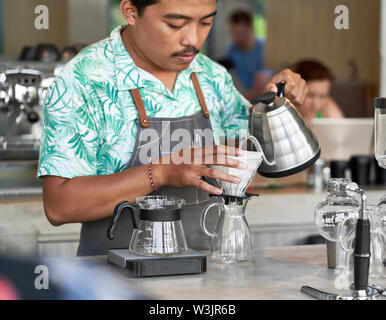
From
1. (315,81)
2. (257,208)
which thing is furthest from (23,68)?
(315,81)

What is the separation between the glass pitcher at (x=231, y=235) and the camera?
72.6 inches

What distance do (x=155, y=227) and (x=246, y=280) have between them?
0.82 feet

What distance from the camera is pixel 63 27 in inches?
262

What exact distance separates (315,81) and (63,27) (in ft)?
9.31

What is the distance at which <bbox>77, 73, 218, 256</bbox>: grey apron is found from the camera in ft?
7.02

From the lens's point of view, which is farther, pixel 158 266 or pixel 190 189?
pixel 190 189

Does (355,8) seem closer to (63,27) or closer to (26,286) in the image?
(63,27)


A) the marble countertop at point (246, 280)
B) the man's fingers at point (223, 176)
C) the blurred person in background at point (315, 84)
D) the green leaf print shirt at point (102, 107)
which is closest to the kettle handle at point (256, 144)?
the man's fingers at point (223, 176)

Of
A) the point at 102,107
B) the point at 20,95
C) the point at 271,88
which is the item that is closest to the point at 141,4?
the point at 102,107

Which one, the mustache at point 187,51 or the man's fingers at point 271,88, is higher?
the mustache at point 187,51

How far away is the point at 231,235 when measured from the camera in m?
1.85

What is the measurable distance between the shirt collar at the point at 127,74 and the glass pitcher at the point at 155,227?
52 cm

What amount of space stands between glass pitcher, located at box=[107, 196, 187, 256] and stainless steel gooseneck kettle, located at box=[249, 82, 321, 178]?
35 cm

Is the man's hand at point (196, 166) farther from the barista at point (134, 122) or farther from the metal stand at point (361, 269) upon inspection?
the metal stand at point (361, 269)
